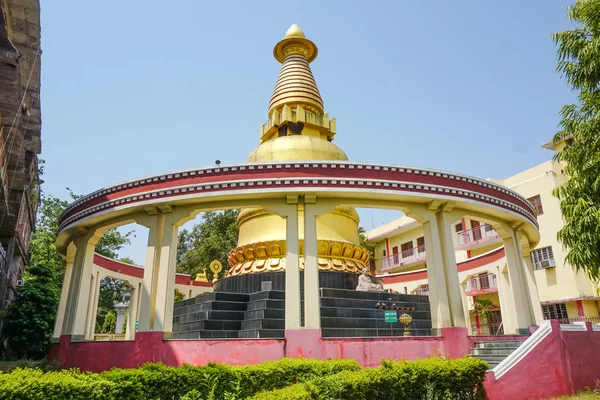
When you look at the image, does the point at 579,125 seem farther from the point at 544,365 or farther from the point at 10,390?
the point at 10,390

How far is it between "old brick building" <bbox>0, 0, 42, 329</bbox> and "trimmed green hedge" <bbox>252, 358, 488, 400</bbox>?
1290cm

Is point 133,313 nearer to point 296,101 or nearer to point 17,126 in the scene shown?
point 17,126

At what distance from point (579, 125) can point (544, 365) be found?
6.54 m

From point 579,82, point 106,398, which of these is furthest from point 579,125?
point 106,398

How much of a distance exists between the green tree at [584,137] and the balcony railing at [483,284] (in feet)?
60.0

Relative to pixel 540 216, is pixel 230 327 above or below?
below

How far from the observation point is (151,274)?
12.1 metres

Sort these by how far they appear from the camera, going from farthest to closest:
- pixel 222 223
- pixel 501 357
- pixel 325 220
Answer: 1. pixel 222 223
2. pixel 325 220
3. pixel 501 357

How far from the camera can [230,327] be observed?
42.9ft

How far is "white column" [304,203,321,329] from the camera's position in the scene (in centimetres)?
1101

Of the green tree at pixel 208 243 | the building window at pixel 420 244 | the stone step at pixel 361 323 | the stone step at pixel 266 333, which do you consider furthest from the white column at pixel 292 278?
the building window at pixel 420 244

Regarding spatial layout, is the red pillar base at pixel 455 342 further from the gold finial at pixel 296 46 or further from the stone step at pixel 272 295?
the gold finial at pixel 296 46

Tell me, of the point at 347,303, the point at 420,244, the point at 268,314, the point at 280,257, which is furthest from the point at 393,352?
the point at 420,244

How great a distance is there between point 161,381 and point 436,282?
8.17 meters
